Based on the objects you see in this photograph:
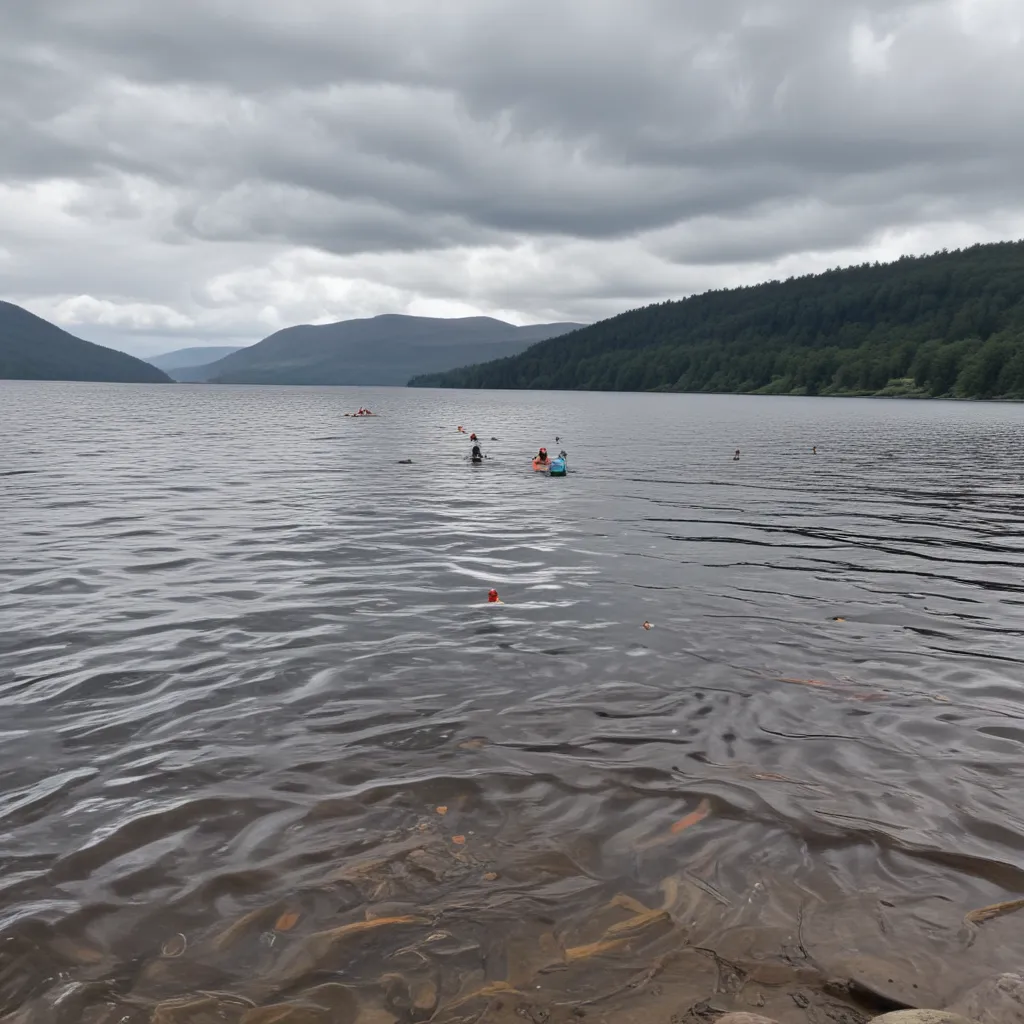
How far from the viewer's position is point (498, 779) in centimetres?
896

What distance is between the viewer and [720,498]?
117 ft

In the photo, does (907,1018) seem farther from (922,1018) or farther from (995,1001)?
(995,1001)

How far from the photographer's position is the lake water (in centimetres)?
596

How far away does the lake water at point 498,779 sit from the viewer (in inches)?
235

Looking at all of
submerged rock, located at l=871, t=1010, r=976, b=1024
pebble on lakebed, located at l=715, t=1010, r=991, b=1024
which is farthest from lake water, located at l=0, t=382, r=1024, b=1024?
submerged rock, located at l=871, t=1010, r=976, b=1024

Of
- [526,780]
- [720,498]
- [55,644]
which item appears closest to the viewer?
[526,780]

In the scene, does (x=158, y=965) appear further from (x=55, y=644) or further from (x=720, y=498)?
(x=720, y=498)

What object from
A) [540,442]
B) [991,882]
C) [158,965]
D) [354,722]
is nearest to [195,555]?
[354,722]

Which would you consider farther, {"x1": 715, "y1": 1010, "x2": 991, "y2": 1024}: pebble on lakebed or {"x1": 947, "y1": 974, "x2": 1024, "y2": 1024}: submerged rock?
{"x1": 947, "y1": 974, "x2": 1024, "y2": 1024}: submerged rock

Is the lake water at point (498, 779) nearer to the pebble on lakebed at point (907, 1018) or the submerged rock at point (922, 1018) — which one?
the pebble on lakebed at point (907, 1018)

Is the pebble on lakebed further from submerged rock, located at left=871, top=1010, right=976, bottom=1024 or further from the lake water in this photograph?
the lake water

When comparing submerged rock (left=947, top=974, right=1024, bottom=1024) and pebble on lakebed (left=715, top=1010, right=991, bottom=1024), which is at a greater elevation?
pebble on lakebed (left=715, top=1010, right=991, bottom=1024)

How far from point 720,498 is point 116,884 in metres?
32.0

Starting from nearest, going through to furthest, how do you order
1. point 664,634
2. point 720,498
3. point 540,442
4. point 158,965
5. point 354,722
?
point 158,965, point 354,722, point 664,634, point 720,498, point 540,442
